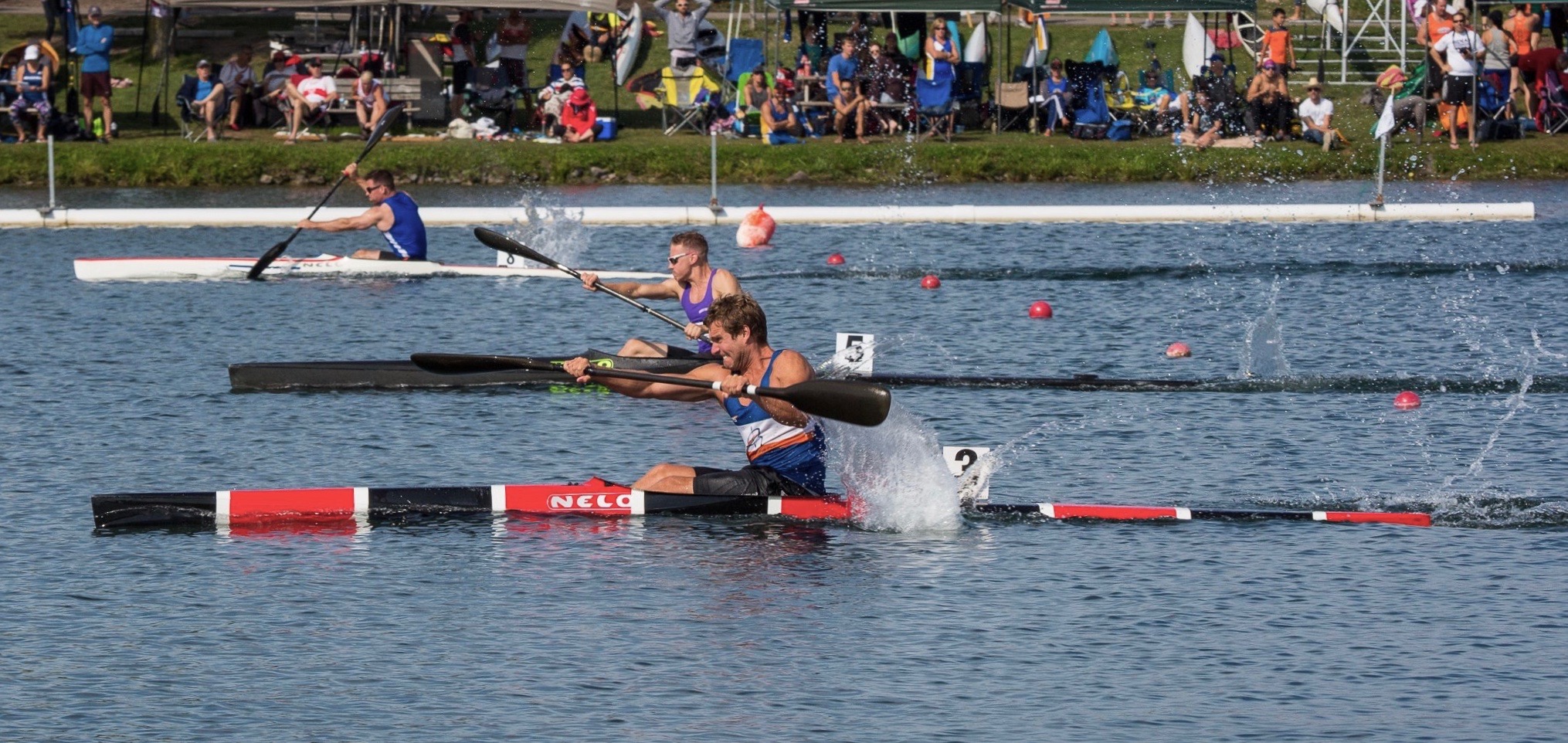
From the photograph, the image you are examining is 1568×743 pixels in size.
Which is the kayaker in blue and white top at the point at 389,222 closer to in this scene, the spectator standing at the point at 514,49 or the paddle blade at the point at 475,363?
the paddle blade at the point at 475,363

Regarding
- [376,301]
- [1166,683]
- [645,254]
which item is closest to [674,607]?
[1166,683]

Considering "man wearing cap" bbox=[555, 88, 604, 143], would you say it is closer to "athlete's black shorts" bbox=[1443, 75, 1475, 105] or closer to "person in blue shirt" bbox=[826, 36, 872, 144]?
"person in blue shirt" bbox=[826, 36, 872, 144]

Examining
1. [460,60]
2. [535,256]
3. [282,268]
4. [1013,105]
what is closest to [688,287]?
[535,256]

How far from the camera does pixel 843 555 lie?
10.4 metres

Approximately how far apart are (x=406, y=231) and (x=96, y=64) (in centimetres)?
1033

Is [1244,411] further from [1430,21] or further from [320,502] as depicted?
[1430,21]

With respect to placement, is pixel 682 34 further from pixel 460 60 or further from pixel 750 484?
pixel 750 484

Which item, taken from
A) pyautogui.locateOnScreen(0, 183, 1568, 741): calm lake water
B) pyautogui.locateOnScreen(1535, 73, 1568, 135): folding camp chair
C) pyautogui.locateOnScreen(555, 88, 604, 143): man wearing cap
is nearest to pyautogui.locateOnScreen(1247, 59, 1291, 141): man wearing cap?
pyautogui.locateOnScreen(1535, 73, 1568, 135): folding camp chair

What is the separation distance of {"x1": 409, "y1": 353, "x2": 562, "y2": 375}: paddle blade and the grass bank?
1582 cm

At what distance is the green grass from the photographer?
2714 cm

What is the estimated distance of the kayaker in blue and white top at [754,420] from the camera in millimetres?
10453

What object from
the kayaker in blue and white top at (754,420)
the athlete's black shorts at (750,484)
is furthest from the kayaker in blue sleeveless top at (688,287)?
the athlete's black shorts at (750,484)

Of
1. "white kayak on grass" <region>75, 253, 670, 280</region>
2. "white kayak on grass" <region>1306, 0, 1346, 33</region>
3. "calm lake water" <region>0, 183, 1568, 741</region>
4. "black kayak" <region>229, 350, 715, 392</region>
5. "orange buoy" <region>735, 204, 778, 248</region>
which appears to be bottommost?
"calm lake water" <region>0, 183, 1568, 741</region>

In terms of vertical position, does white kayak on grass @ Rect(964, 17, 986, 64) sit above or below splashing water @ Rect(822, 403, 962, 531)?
above
